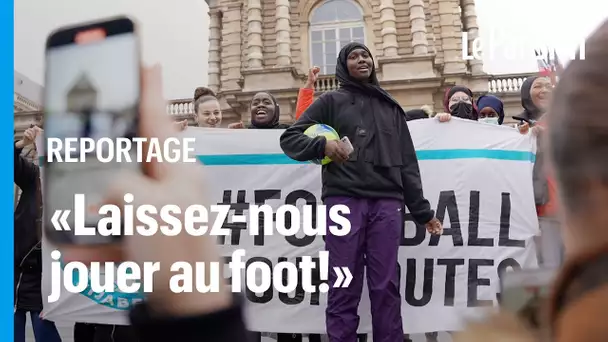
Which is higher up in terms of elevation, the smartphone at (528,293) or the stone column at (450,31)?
the stone column at (450,31)

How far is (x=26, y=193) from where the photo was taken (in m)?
2.84

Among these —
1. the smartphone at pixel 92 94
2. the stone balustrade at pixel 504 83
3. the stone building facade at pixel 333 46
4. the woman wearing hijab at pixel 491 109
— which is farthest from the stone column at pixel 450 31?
the smartphone at pixel 92 94

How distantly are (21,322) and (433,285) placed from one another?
2.25 m

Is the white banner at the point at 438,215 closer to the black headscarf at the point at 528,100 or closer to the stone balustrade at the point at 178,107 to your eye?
the black headscarf at the point at 528,100

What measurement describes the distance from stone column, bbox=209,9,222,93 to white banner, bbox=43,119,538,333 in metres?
14.2

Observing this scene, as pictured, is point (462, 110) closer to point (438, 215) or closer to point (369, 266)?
point (438, 215)

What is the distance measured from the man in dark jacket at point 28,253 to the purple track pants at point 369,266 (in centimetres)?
169

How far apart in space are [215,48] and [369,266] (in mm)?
16739

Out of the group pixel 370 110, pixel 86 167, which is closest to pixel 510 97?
pixel 370 110

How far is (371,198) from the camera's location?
2.24 m

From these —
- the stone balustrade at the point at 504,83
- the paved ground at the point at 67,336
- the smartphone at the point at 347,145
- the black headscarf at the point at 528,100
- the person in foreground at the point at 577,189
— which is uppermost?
the stone balustrade at the point at 504,83

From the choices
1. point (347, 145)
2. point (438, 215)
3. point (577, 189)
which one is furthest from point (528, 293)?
point (438, 215)

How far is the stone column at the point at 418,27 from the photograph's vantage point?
15875 millimetres

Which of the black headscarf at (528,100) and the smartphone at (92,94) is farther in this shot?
the black headscarf at (528,100)
